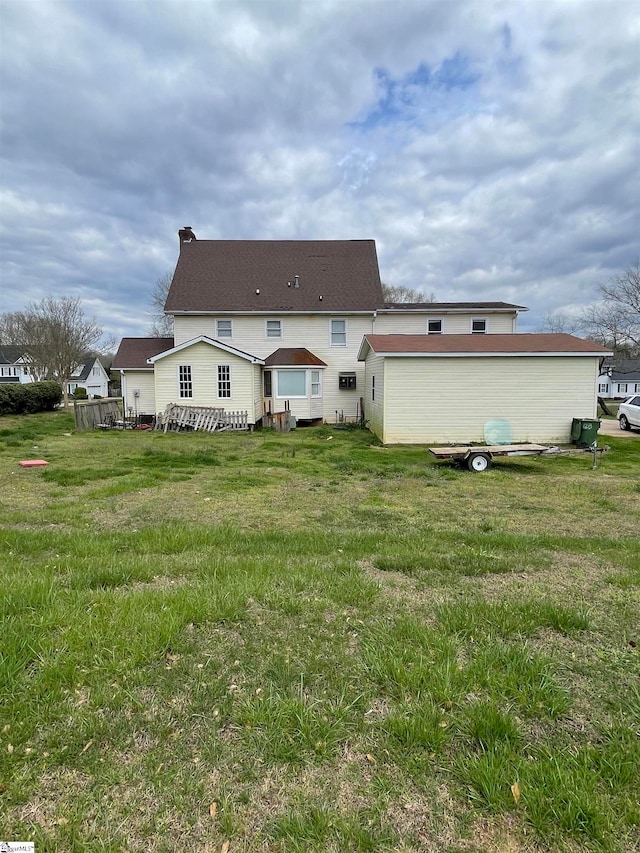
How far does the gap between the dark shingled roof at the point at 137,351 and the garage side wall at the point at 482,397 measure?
1284cm

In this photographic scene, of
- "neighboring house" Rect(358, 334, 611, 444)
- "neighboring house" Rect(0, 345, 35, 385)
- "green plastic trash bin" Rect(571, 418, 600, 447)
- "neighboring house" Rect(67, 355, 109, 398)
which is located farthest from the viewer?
"neighboring house" Rect(67, 355, 109, 398)

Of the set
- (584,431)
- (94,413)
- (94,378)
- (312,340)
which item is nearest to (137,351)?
(94,413)

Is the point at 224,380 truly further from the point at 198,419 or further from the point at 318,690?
the point at 318,690

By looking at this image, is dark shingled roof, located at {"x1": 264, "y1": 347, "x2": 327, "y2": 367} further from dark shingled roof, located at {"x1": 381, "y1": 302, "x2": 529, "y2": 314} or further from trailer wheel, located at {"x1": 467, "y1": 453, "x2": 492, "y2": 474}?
trailer wheel, located at {"x1": 467, "y1": 453, "x2": 492, "y2": 474}

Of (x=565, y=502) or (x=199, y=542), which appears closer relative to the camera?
(x=199, y=542)

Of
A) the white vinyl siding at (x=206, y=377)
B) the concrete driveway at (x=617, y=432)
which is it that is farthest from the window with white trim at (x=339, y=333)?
the concrete driveway at (x=617, y=432)

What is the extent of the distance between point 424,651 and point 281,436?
1409 cm

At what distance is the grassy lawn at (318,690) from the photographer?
1.76m

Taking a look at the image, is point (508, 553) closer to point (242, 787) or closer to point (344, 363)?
point (242, 787)

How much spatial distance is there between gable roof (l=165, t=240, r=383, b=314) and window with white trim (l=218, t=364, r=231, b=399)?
13.9 feet

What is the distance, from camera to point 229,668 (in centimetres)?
263

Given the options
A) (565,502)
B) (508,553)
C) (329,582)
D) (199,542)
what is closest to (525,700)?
(329,582)

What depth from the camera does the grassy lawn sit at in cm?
176

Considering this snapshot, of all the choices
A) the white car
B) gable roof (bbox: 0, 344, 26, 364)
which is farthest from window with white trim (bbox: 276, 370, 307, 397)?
gable roof (bbox: 0, 344, 26, 364)
